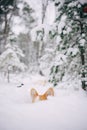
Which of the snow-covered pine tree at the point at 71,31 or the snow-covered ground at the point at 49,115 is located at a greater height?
the snow-covered pine tree at the point at 71,31

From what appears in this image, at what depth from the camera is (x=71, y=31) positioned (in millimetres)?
7824

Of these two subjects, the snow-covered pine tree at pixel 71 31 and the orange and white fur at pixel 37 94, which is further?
the orange and white fur at pixel 37 94

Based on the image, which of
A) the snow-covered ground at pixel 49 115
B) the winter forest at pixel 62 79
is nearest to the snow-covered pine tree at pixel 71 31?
the winter forest at pixel 62 79

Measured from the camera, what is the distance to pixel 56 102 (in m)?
7.27

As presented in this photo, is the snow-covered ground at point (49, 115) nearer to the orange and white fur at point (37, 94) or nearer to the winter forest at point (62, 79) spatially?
the winter forest at point (62, 79)

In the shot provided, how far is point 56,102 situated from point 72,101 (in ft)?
2.00

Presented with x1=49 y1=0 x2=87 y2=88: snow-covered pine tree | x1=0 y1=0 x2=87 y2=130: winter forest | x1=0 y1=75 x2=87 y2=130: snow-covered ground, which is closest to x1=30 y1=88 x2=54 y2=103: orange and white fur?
x1=0 y1=0 x2=87 y2=130: winter forest

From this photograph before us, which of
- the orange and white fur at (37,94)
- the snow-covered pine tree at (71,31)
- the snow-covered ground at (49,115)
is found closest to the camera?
the snow-covered ground at (49,115)

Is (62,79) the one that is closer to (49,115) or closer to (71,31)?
(71,31)

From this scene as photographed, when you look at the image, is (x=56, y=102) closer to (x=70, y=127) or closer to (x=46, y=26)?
(x=70, y=127)

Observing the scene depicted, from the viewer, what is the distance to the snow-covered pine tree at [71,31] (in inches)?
294

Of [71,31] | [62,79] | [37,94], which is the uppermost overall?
[71,31]

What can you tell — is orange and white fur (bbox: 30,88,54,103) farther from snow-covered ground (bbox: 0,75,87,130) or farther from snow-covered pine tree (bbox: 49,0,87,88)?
snow-covered pine tree (bbox: 49,0,87,88)

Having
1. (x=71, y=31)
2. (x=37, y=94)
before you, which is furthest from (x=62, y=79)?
(x=71, y=31)
